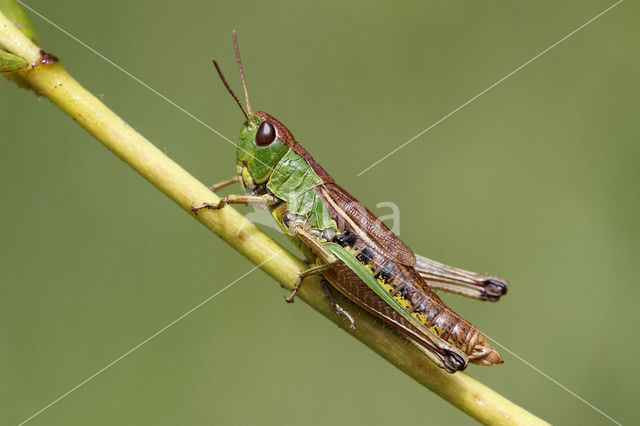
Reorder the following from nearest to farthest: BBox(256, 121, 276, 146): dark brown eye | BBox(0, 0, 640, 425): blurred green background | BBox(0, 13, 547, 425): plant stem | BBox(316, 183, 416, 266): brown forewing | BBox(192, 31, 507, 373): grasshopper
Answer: BBox(0, 13, 547, 425): plant stem < BBox(192, 31, 507, 373): grasshopper < BBox(316, 183, 416, 266): brown forewing < BBox(256, 121, 276, 146): dark brown eye < BBox(0, 0, 640, 425): blurred green background

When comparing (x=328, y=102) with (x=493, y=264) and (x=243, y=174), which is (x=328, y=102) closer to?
(x=493, y=264)

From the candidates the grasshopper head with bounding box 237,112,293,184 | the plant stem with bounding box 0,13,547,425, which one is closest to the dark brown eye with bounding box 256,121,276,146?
the grasshopper head with bounding box 237,112,293,184

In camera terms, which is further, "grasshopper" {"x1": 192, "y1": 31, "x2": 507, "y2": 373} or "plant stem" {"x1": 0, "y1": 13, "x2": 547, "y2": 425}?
"grasshopper" {"x1": 192, "y1": 31, "x2": 507, "y2": 373}

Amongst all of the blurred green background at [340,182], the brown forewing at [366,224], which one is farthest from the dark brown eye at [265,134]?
the blurred green background at [340,182]

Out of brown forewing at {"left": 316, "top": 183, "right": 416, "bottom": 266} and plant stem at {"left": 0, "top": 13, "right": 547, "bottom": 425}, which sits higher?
brown forewing at {"left": 316, "top": 183, "right": 416, "bottom": 266}

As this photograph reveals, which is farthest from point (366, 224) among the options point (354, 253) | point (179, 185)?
point (179, 185)

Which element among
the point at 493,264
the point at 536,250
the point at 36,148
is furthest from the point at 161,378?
the point at 536,250

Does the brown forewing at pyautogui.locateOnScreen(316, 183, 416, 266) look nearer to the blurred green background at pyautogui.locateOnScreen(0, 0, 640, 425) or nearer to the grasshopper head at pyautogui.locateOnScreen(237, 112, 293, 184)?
the grasshopper head at pyautogui.locateOnScreen(237, 112, 293, 184)
